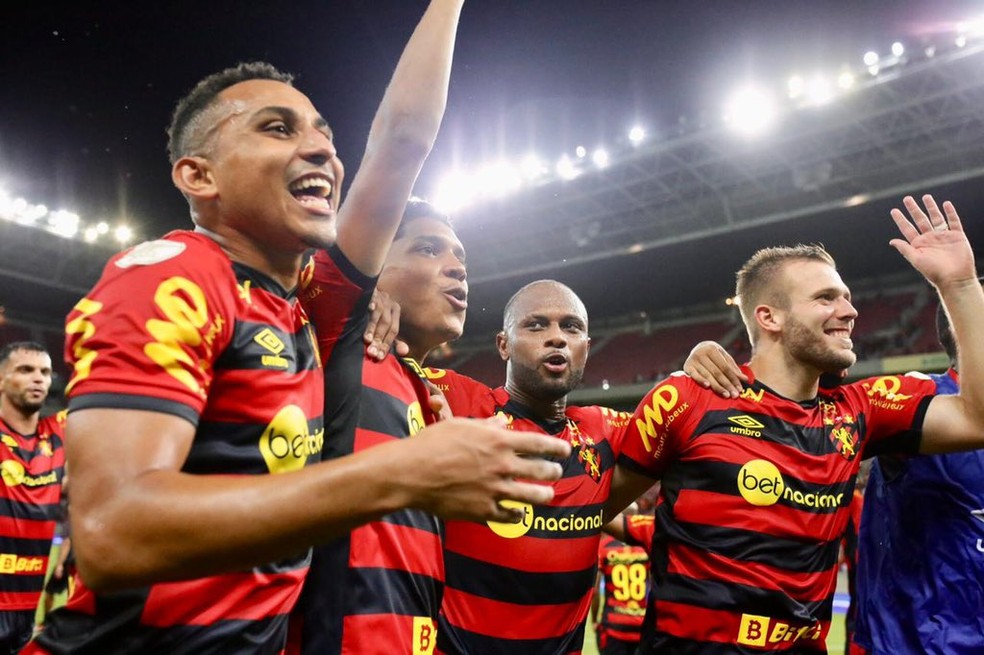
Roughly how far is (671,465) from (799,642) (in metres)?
0.82

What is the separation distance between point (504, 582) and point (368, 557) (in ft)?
3.41

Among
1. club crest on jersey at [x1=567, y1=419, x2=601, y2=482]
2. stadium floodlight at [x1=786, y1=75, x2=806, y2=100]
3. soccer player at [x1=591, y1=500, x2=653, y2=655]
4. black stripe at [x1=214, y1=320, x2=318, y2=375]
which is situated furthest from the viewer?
stadium floodlight at [x1=786, y1=75, x2=806, y2=100]

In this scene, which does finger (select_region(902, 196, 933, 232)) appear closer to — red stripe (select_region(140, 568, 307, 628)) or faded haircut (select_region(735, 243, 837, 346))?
faded haircut (select_region(735, 243, 837, 346))

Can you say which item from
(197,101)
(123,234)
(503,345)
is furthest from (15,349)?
(123,234)

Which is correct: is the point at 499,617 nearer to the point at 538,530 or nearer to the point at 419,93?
the point at 538,530

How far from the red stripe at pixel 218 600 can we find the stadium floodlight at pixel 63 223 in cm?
2492

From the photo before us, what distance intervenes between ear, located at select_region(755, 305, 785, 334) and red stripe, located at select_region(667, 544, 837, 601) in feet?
3.52

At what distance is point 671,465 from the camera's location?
3.15 metres

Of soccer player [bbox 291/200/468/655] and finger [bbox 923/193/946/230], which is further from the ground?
finger [bbox 923/193/946/230]

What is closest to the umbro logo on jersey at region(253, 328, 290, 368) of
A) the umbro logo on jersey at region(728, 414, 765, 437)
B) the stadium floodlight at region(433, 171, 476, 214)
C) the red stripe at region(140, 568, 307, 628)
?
the red stripe at region(140, 568, 307, 628)

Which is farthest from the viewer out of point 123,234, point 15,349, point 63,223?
point 123,234

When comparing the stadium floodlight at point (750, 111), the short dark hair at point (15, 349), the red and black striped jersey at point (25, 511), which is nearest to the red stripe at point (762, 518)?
the red and black striped jersey at point (25, 511)

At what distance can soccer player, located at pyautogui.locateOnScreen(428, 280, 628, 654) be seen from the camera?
9.02 feet

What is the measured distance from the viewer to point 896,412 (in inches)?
125
